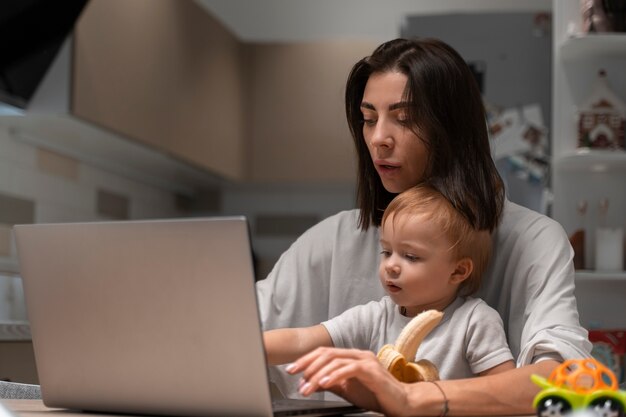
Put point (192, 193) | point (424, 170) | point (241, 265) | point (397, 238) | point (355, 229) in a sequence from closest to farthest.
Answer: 1. point (241, 265)
2. point (397, 238)
3. point (424, 170)
4. point (355, 229)
5. point (192, 193)

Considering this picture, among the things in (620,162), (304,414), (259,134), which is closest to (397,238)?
(304,414)

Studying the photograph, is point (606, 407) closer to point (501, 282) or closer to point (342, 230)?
point (501, 282)

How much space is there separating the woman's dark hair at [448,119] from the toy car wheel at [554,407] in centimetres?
52

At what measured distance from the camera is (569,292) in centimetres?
140

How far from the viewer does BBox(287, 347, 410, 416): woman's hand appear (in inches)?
40.3

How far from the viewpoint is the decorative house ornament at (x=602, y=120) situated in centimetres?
310

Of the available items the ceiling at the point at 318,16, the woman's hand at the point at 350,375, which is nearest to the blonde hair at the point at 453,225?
the woman's hand at the point at 350,375

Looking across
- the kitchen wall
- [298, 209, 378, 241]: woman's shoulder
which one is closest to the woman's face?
[298, 209, 378, 241]: woman's shoulder

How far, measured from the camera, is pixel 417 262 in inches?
53.9

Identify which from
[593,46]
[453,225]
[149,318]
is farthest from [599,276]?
[149,318]

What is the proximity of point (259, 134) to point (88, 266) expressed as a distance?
3.62 meters

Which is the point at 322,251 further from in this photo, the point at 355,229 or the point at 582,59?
the point at 582,59

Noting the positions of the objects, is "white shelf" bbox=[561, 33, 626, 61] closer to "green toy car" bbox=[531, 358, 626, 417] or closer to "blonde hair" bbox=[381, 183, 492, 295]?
"blonde hair" bbox=[381, 183, 492, 295]

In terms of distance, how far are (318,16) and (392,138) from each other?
3552 millimetres
